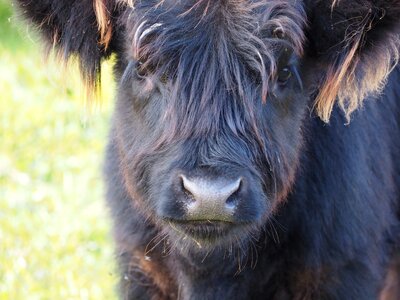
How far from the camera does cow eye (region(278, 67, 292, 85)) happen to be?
12.7ft

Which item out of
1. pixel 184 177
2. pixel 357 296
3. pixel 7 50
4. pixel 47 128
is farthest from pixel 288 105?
pixel 7 50

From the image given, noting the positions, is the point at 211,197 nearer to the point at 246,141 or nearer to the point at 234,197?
the point at 234,197

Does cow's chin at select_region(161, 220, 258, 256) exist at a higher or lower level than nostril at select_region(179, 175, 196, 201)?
lower

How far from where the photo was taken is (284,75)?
3869mm

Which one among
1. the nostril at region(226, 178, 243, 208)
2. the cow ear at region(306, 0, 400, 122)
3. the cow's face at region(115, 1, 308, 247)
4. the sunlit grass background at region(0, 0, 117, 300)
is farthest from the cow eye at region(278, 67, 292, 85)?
the sunlit grass background at region(0, 0, 117, 300)

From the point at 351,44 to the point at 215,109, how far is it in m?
0.64

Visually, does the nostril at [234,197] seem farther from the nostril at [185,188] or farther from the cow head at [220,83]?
the nostril at [185,188]

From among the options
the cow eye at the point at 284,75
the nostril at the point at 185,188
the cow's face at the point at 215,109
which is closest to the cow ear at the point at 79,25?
the cow's face at the point at 215,109

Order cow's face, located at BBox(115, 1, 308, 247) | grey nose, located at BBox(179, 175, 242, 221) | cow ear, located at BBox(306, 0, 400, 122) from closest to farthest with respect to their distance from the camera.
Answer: grey nose, located at BBox(179, 175, 242, 221), cow's face, located at BBox(115, 1, 308, 247), cow ear, located at BBox(306, 0, 400, 122)

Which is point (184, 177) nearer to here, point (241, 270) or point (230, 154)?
point (230, 154)

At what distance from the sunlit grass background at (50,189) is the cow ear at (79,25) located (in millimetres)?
77

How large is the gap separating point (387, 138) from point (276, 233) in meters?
0.78

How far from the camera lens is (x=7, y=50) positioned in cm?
1077

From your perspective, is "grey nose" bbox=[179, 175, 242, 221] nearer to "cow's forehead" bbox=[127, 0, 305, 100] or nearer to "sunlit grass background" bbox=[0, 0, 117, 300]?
"cow's forehead" bbox=[127, 0, 305, 100]
